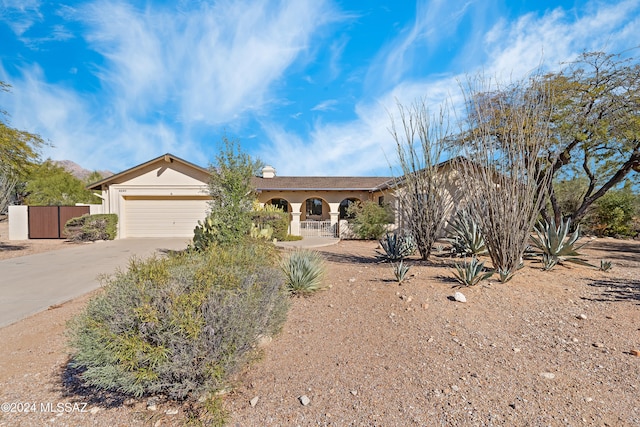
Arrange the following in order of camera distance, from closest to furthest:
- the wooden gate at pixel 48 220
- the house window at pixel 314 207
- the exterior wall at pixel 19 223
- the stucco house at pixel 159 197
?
the exterior wall at pixel 19 223 < the wooden gate at pixel 48 220 < the stucco house at pixel 159 197 < the house window at pixel 314 207

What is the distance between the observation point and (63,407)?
2.78 metres

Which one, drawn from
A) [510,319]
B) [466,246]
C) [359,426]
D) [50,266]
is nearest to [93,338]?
[359,426]

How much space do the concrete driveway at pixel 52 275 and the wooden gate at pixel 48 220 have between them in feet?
18.7

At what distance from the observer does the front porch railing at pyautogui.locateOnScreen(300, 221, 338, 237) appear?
741 inches

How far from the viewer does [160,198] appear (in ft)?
59.3

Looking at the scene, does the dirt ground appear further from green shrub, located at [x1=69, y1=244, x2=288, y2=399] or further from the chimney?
the chimney

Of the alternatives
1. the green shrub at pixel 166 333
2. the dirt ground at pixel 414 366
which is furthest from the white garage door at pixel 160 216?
the green shrub at pixel 166 333

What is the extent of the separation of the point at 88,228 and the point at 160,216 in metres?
3.37

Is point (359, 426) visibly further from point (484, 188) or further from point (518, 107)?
point (518, 107)

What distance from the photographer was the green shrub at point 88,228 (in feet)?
51.8

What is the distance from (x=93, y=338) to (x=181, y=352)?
0.75 metres

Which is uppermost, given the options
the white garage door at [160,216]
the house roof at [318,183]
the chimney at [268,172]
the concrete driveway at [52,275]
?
the chimney at [268,172]

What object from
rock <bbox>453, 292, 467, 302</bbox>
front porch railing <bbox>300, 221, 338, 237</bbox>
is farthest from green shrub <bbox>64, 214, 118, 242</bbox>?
rock <bbox>453, 292, 467, 302</bbox>

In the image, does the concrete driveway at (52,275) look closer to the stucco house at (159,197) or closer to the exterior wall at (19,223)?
the stucco house at (159,197)
